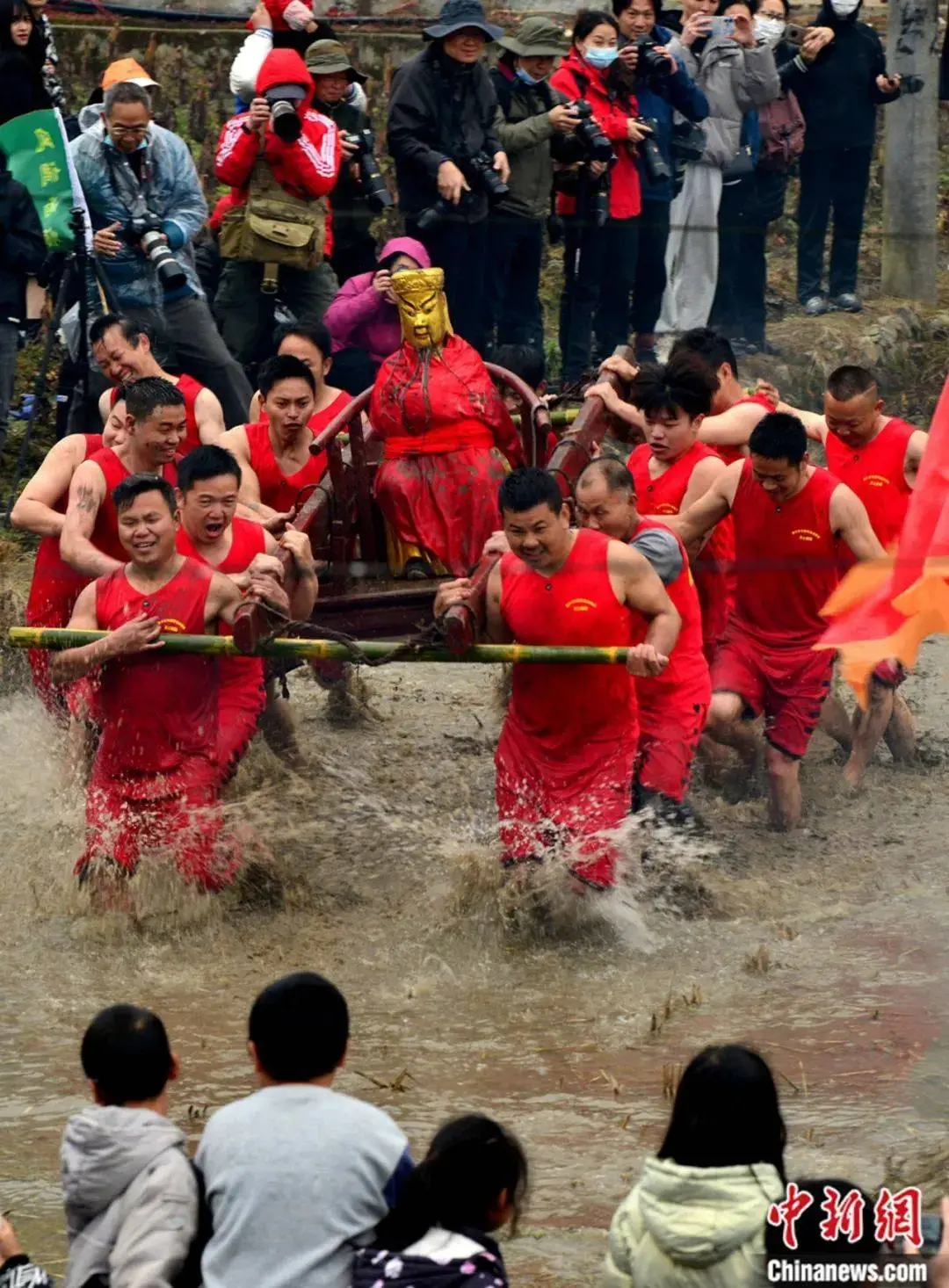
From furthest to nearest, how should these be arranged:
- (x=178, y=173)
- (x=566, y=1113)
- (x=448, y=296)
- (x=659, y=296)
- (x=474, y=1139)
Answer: (x=659, y=296) < (x=448, y=296) < (x=178, y=173) < (x=566, y=1113) < (x=474, y=1139)

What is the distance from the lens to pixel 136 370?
8.71m

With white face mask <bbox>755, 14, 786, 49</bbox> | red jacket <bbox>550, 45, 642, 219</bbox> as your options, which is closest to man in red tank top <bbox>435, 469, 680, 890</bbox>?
red jacket <bbox>550, 45, 642, 219</bbox>

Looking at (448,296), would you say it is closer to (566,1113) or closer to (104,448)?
(104,448)

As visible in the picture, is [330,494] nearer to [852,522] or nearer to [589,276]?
[852,522]

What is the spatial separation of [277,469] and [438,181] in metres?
1.98

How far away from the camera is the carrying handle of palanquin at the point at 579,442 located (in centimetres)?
815

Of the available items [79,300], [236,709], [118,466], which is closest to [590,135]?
[79,300]

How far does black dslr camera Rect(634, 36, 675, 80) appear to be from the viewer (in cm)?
1077

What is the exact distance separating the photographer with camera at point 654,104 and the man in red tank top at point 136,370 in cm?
316

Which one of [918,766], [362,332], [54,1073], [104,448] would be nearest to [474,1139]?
[54,1073]

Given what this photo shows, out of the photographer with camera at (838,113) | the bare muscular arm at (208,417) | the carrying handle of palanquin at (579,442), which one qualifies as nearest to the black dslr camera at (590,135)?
the photographer with camera at (838,113)

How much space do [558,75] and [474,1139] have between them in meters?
7.92

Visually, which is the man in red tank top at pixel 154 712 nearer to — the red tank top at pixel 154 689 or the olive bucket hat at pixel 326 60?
the red tank top at pixel 154 689

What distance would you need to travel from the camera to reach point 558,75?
1082cm
